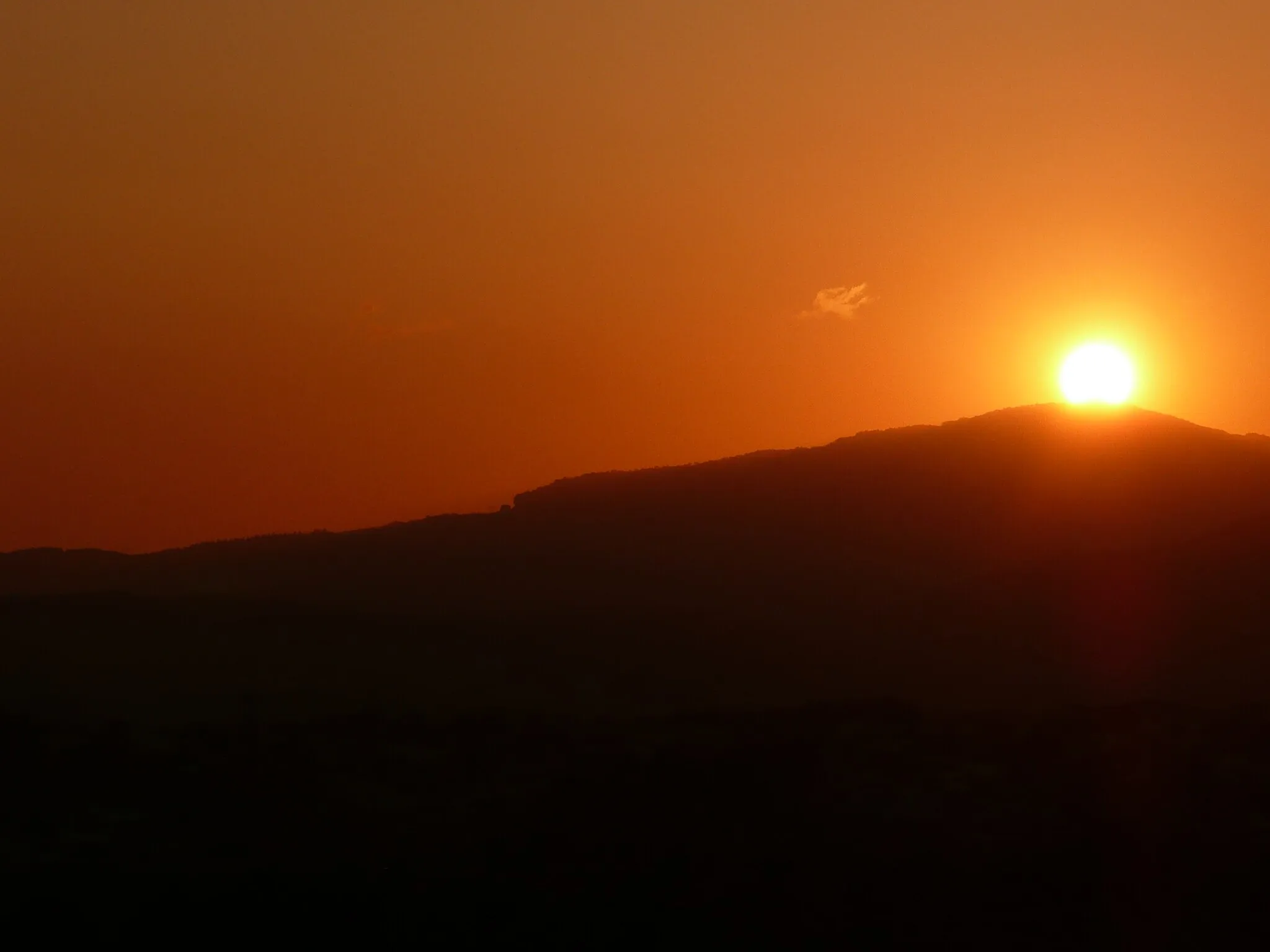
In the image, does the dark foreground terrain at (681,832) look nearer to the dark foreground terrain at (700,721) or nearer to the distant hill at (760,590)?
the dark foreground terrain at (700,721)

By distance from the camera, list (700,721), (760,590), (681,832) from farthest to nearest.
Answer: (760,590) < (700,721) < (681,832)

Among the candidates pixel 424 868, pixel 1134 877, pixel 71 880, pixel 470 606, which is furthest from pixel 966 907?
pixel 470 606

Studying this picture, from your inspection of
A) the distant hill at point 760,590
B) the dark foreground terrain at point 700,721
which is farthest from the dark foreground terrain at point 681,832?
the distant hill at point 760,590

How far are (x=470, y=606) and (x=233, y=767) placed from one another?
99.3ft

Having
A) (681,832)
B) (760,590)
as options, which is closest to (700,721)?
(681,832)

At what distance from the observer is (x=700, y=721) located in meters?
49.9

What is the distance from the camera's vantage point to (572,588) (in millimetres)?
80875

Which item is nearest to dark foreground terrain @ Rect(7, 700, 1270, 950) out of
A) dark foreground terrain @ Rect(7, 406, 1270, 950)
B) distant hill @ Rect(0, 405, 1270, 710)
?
dark foreground terrain @ Rect(7, 406, 1270, 950)

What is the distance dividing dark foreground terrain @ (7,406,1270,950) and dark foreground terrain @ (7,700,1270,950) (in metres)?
0.12

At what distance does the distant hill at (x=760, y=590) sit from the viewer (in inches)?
2381

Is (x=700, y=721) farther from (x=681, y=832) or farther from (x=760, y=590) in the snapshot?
(x=760, y=590)

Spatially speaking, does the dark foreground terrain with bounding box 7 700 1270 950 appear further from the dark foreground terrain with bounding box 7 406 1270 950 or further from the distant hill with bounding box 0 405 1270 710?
the distant hill with bounding box 0 405 1270 710

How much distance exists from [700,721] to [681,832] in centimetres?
879

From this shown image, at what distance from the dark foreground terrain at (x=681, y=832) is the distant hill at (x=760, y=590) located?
9820 millimetres
